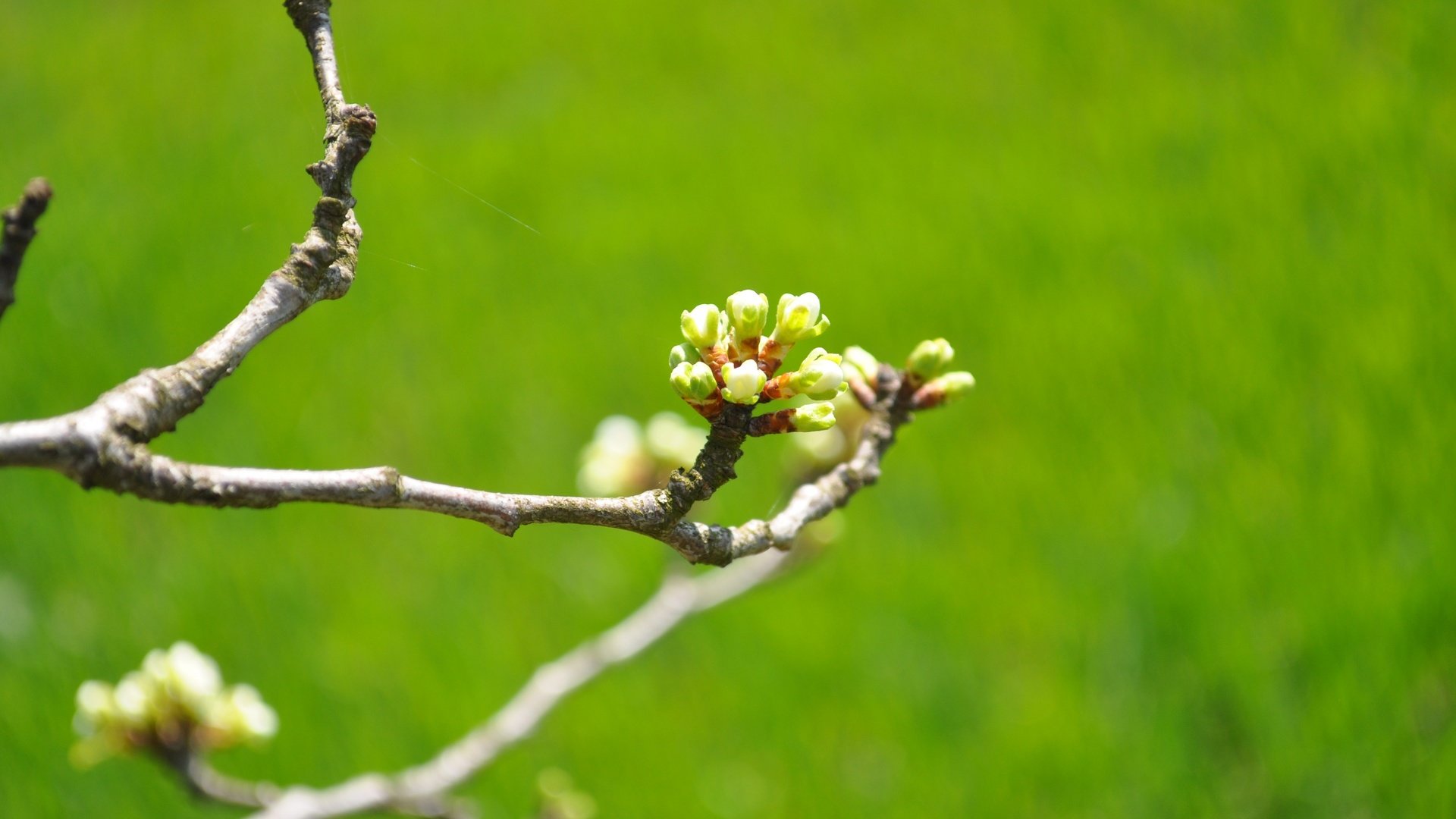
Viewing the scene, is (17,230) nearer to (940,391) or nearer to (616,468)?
(940,391)

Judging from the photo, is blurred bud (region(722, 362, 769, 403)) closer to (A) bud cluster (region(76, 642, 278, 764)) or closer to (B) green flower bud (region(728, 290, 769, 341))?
(B) green flower bud (region(728, 290, 769, 341))

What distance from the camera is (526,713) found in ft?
3.23

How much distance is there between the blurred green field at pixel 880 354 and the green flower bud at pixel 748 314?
4.08 feet

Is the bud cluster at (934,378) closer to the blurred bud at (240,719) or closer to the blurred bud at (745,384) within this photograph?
the blurred bud at (745,384)

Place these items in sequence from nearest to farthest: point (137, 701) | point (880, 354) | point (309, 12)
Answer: point (309, 12) → point (137, 701) → point (880, 354)

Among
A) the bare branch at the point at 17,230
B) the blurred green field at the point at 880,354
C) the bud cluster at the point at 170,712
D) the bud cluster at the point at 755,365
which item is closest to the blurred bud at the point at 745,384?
the bud cluster at the point at 755,365

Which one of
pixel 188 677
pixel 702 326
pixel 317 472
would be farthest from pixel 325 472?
pixel 188 677

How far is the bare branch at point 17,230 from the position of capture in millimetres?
368

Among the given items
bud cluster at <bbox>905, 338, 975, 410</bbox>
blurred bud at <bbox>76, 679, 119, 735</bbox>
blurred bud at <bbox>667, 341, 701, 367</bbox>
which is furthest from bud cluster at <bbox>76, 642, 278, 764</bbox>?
bud cluster at <bbox>905, 338, 975, 410</bbox>

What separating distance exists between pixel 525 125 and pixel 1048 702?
228cm

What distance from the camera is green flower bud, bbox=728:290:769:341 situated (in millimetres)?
561

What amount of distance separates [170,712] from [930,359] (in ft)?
2.35

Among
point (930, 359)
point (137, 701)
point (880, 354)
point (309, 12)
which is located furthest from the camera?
point (880, 354)

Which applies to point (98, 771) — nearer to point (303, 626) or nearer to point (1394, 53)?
point (303, 626)
